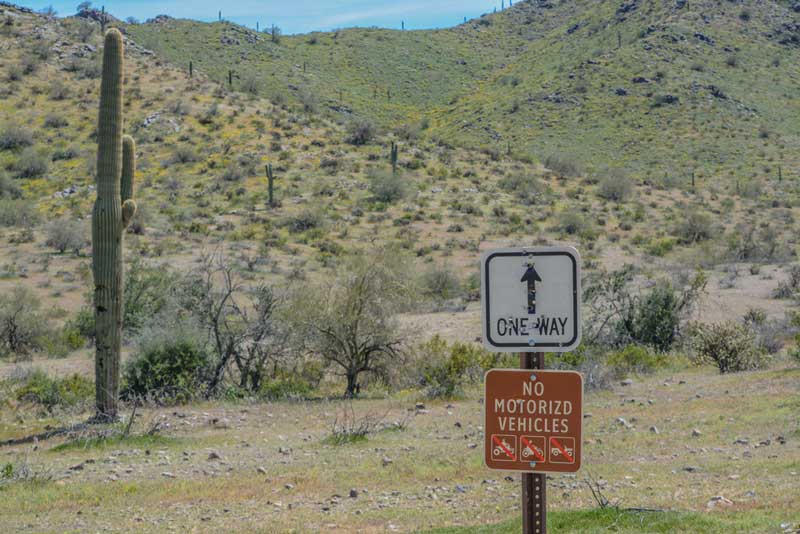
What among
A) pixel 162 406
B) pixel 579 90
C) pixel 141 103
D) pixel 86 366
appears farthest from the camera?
pixel 579 90

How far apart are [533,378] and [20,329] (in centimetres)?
2196

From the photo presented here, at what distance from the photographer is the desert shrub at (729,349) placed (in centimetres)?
1769

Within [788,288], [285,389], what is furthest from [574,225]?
[285,389]

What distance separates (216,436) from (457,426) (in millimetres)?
3456

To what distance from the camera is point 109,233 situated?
47.7 feet

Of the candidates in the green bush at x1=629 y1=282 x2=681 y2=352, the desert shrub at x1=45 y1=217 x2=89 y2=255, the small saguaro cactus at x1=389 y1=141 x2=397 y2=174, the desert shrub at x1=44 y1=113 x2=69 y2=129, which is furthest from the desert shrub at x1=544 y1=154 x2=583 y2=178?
the green bush at x1=629 y1=282 x2=681 y2=352

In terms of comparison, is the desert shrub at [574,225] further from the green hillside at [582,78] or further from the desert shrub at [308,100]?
the desert shrub at [308,100]

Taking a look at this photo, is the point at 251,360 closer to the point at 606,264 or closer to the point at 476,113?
the point at 606,264

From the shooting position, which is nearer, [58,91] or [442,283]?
[442,283]

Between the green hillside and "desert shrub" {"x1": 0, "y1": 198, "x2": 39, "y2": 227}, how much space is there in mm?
25014

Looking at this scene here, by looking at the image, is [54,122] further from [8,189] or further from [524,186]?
[524,186]

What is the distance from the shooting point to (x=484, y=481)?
31.5 ft

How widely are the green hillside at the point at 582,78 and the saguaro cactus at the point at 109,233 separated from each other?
155 feet

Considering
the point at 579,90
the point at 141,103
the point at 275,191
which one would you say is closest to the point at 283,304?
the point at 275,191
